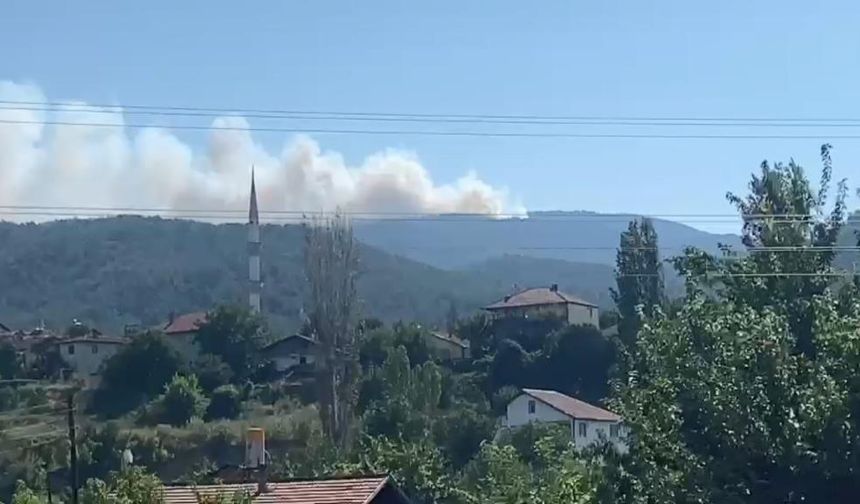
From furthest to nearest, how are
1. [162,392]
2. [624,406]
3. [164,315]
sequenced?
[164,315]
[162,392]
[624,406]

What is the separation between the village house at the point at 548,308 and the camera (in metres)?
96.6

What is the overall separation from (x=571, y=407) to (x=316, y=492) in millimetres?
43136

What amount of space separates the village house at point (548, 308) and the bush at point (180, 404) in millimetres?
24045

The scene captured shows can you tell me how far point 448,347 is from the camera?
92.6 meters

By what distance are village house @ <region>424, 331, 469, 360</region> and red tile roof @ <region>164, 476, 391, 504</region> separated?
57855mm

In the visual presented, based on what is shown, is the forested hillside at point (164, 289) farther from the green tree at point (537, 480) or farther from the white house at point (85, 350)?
the green tree at point (537, 480)

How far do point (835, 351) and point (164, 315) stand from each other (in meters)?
146

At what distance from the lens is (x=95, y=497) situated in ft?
87.8

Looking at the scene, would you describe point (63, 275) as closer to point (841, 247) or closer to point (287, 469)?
point (287, 469)

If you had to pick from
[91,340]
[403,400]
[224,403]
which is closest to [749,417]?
[403,400]

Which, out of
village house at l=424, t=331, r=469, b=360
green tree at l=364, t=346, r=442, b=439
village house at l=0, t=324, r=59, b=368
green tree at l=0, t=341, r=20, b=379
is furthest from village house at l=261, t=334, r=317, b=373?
village house at l=0, t=324, r=59, b=368

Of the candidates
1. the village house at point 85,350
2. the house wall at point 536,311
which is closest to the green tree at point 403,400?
the house wall at point 536,311

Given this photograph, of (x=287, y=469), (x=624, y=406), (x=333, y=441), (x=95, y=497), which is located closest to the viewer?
(x=95, y=497)

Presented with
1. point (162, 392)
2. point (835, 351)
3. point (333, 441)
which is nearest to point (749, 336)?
point (835, 351)
